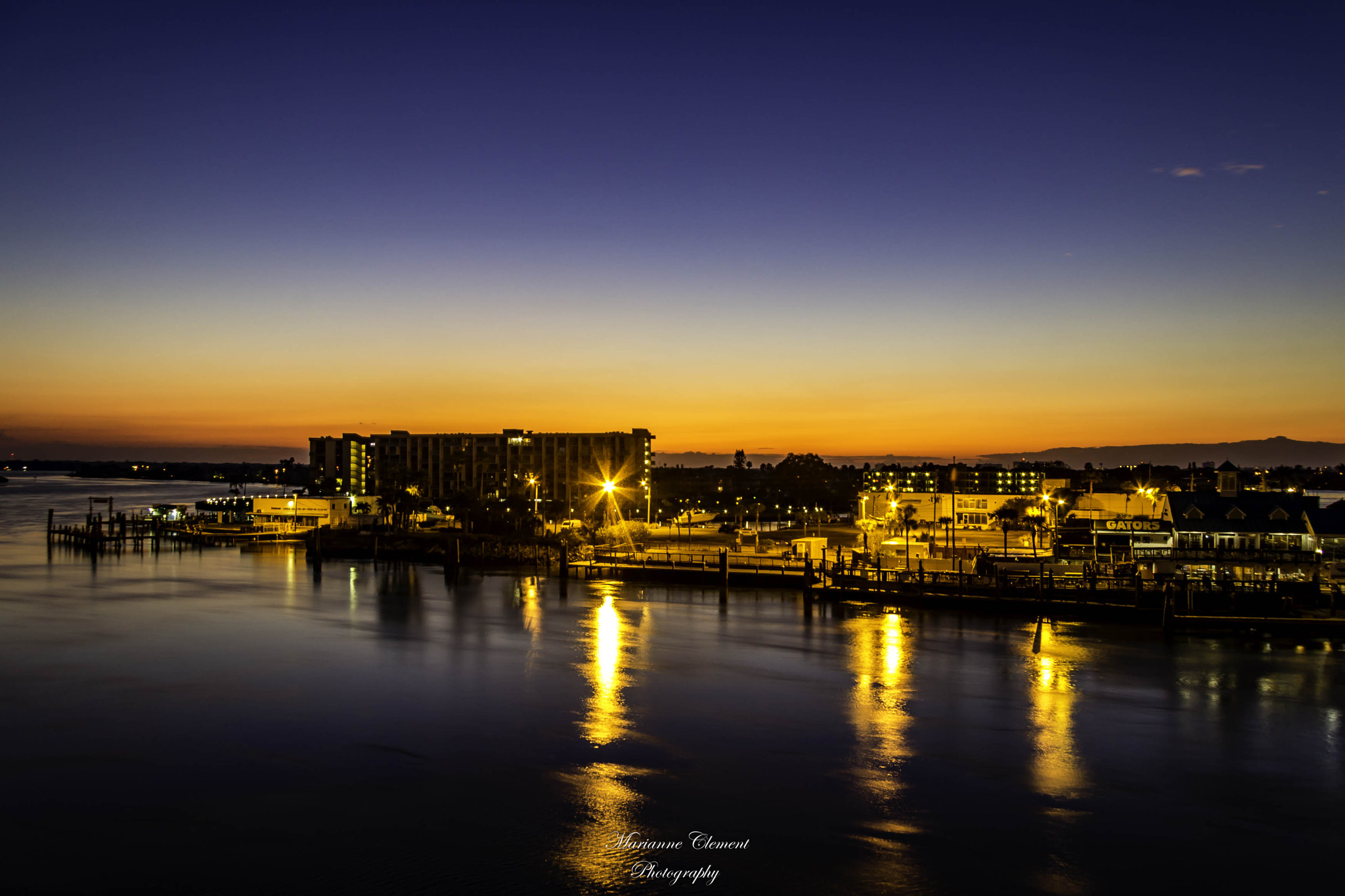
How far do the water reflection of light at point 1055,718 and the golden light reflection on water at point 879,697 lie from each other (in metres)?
3.43

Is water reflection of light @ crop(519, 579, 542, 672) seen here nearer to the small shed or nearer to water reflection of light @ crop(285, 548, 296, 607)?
water reflection of light @ crop(285, 548, 296, 607)

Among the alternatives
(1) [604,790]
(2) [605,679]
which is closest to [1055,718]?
(1) [604,790]

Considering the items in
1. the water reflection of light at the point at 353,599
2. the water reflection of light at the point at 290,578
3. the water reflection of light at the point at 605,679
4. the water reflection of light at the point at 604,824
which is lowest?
the water reflection of light at the point at 353,599

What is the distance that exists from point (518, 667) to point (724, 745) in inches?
467

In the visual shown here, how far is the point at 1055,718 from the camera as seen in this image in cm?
2552

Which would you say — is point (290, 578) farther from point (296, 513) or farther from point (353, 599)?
point (296, 513)

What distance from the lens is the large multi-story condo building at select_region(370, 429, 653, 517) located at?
132 metres

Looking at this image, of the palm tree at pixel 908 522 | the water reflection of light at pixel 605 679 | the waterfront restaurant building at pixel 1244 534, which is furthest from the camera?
→ the palm tree at pixel 908 522

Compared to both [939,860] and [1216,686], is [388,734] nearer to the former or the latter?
[939,860]

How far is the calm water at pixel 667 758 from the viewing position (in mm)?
16391

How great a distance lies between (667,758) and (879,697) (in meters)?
9.08

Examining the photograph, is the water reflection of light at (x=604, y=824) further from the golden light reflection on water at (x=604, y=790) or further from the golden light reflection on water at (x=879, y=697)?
the golden light reflection on water at (x=879, y=697)

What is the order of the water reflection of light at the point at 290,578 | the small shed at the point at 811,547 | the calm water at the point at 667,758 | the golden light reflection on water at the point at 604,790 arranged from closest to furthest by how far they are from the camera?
1. the golden light reflection on water at the point at 604,790
2. the calm water at the point at 667,758
3. the water reflection of light at the point at 290,578
4. the small shed at the point at 811,547

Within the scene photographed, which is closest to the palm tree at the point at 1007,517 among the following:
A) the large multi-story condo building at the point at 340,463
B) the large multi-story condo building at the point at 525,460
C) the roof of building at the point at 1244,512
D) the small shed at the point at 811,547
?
the roof of building at the point at 1244,512
